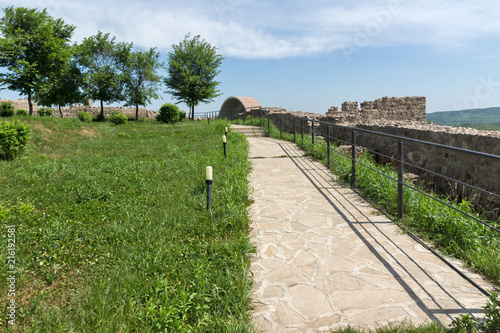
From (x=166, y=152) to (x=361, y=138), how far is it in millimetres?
7437

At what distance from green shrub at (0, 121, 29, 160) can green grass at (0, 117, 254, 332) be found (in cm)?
232

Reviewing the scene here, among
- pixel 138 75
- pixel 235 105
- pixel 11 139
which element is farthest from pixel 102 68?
pixel 11 139

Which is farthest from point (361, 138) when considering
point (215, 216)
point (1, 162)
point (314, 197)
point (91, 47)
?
point (91, 47)

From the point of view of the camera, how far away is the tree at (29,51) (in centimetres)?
2395

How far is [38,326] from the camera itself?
269 centimetres

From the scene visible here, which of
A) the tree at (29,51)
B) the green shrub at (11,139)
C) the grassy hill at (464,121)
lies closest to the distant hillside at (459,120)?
the grassy hill at (464,121)

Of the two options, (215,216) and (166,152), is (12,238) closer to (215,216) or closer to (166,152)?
(215,216)

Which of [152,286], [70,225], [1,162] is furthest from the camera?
[1,162]

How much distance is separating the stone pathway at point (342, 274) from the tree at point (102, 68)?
1341 inches

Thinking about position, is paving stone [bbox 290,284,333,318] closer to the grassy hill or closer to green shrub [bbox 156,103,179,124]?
the grassy hill

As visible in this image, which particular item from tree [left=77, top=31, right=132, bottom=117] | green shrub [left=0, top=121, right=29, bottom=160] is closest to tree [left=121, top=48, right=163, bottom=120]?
tree [left=77, top=31, right=132, bottom=117]

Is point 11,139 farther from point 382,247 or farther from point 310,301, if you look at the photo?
point 382,247

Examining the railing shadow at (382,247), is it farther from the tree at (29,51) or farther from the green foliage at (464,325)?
the tree at (29,51)

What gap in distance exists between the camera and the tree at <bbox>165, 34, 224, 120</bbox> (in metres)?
35.6
